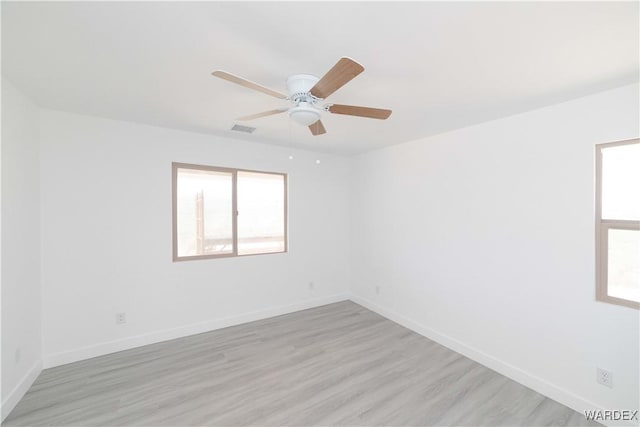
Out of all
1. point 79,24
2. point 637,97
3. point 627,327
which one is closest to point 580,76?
point 637,97

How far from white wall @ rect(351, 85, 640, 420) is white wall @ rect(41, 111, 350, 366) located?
196 centimetres

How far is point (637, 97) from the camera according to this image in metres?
1.88

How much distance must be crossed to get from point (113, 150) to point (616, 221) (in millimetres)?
4650

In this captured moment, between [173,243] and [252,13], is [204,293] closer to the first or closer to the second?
[173,243]

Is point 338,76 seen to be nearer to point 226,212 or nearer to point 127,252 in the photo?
point 226,212

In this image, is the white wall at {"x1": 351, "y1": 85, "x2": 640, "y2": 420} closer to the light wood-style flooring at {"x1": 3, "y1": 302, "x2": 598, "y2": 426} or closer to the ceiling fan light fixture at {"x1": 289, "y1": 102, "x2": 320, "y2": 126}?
the light wood-style flooring at {"x1": 3, "y1": 302, "x2": 598, "y2": 426}

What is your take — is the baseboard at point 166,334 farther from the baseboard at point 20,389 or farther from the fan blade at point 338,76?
the fan blade at point 338,76

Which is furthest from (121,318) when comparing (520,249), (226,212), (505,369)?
(520,249)

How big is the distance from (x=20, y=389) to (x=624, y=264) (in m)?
4.84

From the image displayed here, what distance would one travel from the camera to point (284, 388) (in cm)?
232

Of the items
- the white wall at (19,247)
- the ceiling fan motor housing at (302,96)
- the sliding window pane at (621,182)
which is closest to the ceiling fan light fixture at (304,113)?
the ceiling fan motor housing at (302,96)

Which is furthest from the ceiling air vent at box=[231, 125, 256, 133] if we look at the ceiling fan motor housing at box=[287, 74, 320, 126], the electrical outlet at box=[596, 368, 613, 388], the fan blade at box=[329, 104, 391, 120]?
the electrical outlet at box=[596, 368, 613, 388]

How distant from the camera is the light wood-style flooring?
6.53ft

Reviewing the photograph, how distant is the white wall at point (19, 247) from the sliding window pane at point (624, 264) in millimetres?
4584
